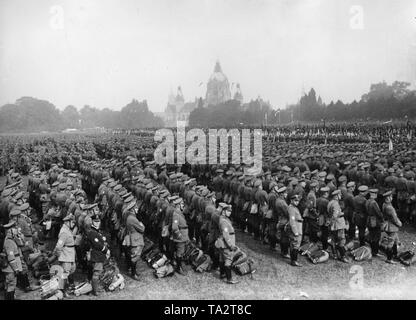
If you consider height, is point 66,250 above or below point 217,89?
below

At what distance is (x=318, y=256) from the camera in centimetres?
897

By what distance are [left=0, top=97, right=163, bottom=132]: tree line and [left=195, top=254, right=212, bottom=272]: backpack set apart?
54.6 m

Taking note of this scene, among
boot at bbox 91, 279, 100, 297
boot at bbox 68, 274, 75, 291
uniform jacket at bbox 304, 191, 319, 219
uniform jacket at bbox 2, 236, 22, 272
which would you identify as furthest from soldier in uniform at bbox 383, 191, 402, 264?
uniform jacket at bbox 2, 236, 22, 272

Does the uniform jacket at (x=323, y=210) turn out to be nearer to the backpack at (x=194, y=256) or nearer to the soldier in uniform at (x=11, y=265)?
the backpack at (x=194, y=256)

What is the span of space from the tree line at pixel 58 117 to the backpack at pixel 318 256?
55733mm

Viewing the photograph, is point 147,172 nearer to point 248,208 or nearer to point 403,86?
point 248,208

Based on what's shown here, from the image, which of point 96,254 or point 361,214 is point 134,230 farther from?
point 361,214

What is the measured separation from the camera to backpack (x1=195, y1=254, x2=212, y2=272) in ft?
28.3

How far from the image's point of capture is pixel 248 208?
10.7 m

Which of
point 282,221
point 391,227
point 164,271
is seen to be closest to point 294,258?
point 282,221

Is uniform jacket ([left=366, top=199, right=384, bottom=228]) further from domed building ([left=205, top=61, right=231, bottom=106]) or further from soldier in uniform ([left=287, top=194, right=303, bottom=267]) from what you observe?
domed building ([left=205, top=61, right=231, bottom=106])

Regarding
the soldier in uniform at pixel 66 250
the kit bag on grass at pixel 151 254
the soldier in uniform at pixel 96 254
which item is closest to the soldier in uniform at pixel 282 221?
the kit bag on grass at pixel 151 254

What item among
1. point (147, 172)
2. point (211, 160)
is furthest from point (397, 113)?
point (147, 172)

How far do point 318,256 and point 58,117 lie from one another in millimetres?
86342
